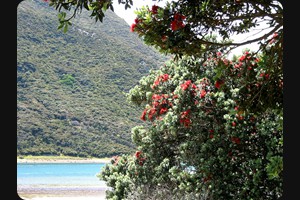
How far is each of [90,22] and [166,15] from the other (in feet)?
130

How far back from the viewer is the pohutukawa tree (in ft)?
17.6

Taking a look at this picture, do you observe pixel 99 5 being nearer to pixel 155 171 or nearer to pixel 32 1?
pixel 155 171

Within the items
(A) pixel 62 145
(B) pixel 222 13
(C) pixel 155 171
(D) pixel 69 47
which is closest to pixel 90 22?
(D) pixel 69 47

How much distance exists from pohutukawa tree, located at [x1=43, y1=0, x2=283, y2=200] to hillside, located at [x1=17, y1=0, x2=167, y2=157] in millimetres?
22478

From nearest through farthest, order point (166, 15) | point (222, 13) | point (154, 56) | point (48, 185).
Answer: point (166, 15) < point (222, 13) < point (48, 185) < point (154, 56)

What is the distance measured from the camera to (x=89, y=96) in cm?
3766

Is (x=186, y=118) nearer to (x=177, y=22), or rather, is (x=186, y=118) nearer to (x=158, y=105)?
(x=158, y=105)

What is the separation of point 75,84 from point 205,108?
31758mm

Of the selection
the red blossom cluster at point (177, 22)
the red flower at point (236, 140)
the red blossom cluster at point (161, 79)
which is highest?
the red blossom cluster at point (177, 22)

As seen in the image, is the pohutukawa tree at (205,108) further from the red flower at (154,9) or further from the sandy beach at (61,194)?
the sandy beach at (61,194)

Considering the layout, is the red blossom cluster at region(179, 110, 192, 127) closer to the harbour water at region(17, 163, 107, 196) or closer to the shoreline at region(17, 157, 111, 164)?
the harbour water at region(17, 163, 107, 196)

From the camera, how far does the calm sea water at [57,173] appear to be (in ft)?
102

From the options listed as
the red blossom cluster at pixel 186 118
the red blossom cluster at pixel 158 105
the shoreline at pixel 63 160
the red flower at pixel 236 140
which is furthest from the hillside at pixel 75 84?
the red flower at pixel 236 140

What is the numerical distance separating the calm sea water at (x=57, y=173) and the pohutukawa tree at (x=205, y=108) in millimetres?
21512
